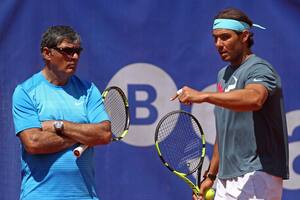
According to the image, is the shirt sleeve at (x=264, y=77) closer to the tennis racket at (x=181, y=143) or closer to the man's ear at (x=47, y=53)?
the tennis racket at (x=181, y=143)

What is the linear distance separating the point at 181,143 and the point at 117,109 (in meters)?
0.56

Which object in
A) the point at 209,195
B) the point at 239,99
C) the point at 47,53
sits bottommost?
the point at 209,195

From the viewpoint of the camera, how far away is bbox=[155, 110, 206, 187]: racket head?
5855mm

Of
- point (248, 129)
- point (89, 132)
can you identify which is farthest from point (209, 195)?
point (89, 132)

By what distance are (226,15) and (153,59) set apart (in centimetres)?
151

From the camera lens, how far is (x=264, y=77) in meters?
5.00

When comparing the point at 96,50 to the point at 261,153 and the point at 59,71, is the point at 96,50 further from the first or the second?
the point at 261,153

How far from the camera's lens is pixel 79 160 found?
16.6ft

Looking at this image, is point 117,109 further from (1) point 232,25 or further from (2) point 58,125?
(1) point 232,25

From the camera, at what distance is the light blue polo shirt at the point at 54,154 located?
16.3 ft

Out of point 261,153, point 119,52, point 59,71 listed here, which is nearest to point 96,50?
point 119,52

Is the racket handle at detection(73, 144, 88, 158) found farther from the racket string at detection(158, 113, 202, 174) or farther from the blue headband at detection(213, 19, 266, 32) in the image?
the blue headband at detection(213, 19, 266, 32)

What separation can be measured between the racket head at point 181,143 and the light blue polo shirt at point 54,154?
2.42ft

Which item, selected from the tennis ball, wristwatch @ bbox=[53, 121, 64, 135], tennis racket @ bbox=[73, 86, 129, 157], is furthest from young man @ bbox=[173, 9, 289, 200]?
wristwatch @ bbox=[53, 121, 64, 135]
